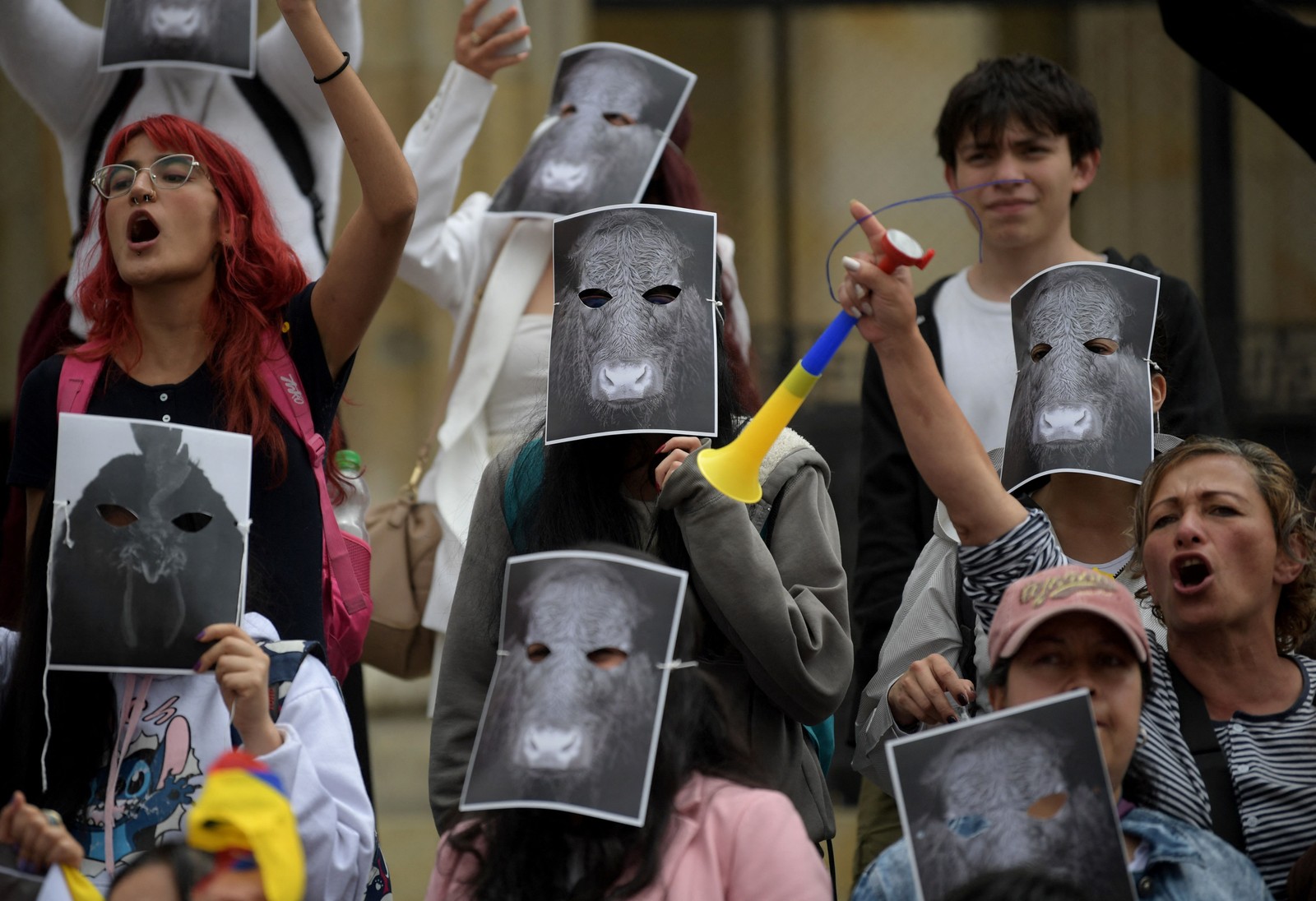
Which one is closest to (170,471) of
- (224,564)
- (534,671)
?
(224,564)

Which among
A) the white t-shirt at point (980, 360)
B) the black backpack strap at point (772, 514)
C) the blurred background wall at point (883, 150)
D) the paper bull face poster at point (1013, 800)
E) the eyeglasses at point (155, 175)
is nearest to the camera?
the paper bull face poster at point (1013, 800)

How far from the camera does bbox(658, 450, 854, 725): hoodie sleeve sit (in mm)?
2980

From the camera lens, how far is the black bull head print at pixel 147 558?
9.51 ft

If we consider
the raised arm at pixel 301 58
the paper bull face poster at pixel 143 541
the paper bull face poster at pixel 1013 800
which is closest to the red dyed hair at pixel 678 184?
the raised arm at pixel 301 58

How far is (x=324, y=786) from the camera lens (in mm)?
2854

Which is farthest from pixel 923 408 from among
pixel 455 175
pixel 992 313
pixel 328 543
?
pixel 455 175

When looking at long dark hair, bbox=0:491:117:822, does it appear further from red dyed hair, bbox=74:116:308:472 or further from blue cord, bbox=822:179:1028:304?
blue cord, bbox=822:179:1028:304

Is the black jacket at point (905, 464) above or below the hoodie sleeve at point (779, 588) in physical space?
above

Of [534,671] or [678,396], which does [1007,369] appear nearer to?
[678,396]

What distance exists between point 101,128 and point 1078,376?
92.2 inches

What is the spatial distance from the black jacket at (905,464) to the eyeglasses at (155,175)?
4.94ft

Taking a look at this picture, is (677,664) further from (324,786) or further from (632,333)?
Result: (632,333)

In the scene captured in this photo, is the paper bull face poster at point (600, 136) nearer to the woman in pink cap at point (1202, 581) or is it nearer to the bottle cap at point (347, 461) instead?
the bottle cap at point (347, 461)

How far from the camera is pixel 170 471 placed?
2.94 metres
